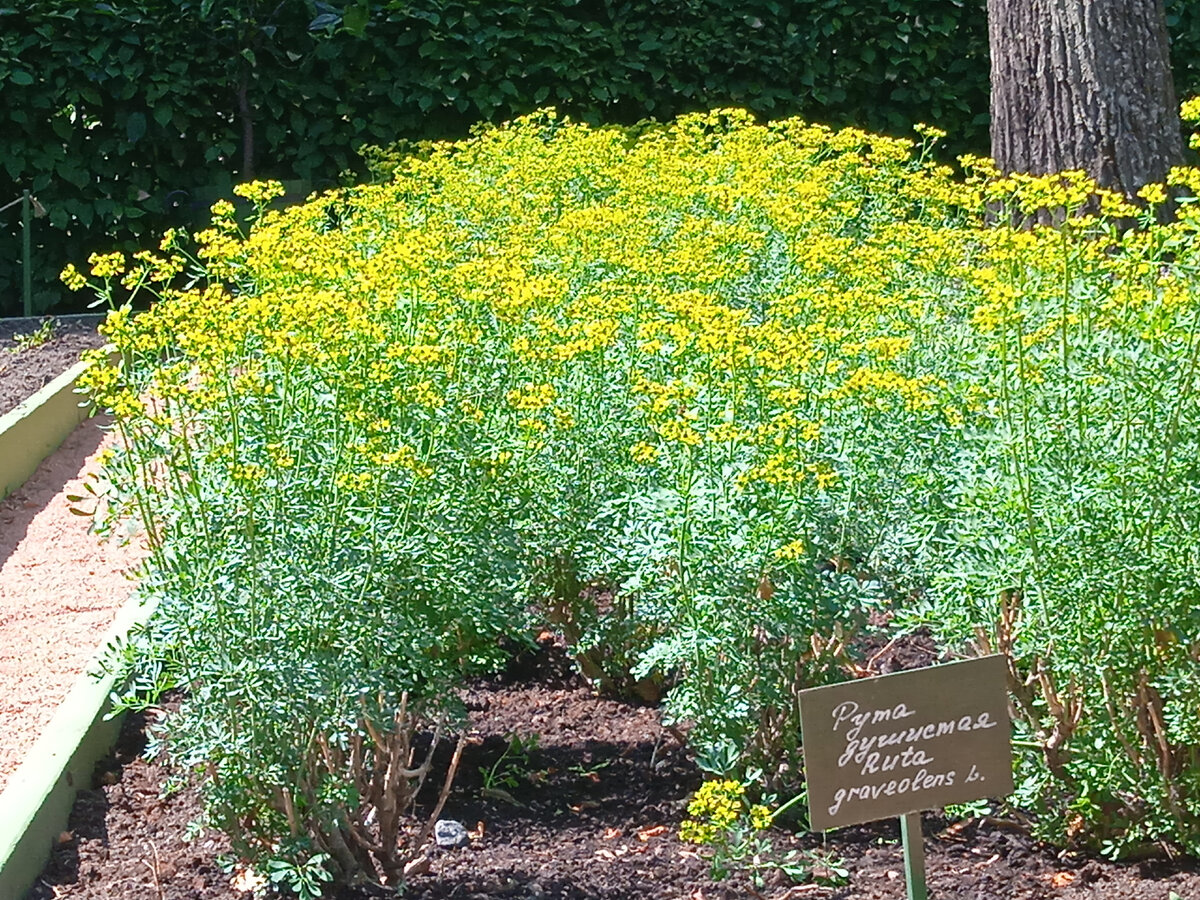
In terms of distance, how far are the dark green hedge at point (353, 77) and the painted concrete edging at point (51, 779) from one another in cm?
588

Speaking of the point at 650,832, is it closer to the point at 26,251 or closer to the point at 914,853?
the point at 914,853

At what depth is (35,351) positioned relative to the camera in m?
8.28

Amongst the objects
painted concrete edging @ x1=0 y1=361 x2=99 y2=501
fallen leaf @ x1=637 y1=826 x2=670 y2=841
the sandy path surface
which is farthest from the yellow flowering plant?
painted concrete edging @ x1=0 y1=361 x2=99 y2=501

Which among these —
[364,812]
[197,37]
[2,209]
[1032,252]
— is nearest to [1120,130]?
[1032,252]

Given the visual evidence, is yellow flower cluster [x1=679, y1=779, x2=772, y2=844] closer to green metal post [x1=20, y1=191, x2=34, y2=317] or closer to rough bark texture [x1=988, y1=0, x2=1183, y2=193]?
rough bark texture [x1=988, y1=0, x2=1183, y2=193]

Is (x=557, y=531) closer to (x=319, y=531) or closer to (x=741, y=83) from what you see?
(x=319, y=531)

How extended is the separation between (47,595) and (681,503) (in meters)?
3.16

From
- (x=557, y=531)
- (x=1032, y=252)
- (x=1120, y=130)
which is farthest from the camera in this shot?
(x=1120, y=130)

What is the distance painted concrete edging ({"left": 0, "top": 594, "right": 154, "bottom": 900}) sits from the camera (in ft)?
11.1

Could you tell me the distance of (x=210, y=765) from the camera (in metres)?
3.16

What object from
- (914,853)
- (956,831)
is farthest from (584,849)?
(914,853)

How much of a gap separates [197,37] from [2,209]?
5.52 feet

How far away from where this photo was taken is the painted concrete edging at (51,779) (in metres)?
3.39

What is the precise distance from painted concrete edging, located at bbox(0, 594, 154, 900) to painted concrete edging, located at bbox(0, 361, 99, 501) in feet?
7.75
